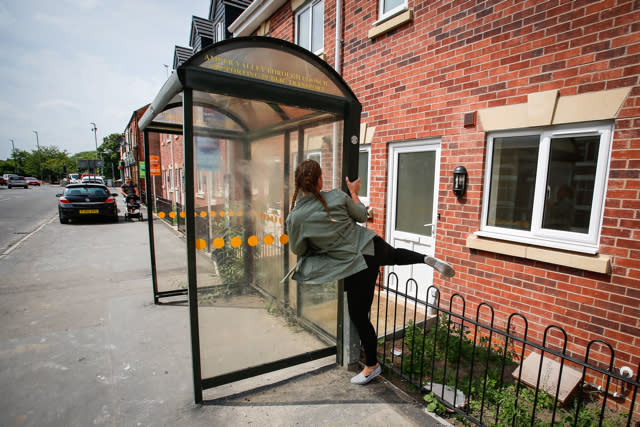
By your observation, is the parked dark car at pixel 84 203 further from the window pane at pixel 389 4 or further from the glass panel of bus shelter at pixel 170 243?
the window pane at pixel 389 4

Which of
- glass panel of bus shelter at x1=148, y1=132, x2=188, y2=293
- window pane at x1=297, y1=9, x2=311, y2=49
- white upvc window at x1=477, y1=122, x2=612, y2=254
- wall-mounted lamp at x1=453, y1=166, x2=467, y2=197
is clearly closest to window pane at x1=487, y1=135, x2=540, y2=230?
white upvc window at x1=477, y1=122, x2=612, y2=254

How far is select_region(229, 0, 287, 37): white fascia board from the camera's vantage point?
740 centimetres

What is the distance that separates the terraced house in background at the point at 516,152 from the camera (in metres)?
2.79

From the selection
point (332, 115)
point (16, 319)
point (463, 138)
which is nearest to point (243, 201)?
point (332, 115)

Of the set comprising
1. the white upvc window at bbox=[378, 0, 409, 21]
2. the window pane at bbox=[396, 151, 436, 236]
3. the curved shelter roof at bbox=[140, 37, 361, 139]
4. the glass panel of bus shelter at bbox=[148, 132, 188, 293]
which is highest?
the white upvc window at bbox=[378, 0, 409, 21]

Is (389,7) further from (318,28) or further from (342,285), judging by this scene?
(342,285)

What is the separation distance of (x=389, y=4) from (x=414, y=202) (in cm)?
308

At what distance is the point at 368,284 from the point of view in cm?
269

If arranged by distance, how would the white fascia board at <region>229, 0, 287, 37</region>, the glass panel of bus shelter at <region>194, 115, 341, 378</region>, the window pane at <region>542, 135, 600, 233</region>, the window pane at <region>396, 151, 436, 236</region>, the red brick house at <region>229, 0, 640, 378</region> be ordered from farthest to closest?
the white fascia board at <region>229, 0, 287, 37</region>, the window pane at <region>396, 151, 436, 236</region>, the glass panel of bus shelter at <region>194, 115, 341, 378</region>, the window pane at <region>542, 135, 600, 233</region>, the red brick house at <region>229, 0, 640, 378</region>

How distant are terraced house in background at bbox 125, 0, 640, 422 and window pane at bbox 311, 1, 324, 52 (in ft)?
4.26

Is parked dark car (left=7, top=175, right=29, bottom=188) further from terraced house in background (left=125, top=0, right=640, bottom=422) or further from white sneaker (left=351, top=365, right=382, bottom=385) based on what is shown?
white sneaker (left=351, top=365, right=382, bottom=385)

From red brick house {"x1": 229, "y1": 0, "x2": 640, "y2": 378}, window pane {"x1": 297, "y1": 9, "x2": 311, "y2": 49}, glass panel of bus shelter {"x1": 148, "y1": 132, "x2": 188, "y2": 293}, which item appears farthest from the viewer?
window pane {"x1": 297, "y1": 9, "x2": 311, "y2": 49}

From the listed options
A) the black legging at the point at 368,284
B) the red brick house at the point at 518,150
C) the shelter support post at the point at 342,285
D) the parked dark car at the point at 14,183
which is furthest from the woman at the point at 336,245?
the parked dark car at the point at 14,183

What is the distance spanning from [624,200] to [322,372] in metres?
3.17
